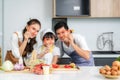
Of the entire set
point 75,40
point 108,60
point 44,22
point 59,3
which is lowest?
point 108,60

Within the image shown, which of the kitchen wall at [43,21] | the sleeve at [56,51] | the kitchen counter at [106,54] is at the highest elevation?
the kitchen wall at [43,21]

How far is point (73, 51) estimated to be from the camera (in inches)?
114

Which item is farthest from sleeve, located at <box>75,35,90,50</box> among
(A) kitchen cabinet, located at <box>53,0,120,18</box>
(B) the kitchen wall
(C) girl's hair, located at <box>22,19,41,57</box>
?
(B) the kitchen wall

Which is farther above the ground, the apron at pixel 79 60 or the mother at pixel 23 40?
the mother at pixel 23 40

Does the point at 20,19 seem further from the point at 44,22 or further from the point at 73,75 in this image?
the point at 73,75

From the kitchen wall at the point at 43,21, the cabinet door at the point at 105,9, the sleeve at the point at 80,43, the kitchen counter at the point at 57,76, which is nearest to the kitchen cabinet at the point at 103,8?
the cabinet door at the point at 105,9

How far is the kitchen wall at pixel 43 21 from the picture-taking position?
4309 millimetres

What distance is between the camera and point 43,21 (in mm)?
4328

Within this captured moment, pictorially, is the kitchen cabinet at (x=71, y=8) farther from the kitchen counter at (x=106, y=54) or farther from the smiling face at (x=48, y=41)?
the smiling face at (x=48, y=41)

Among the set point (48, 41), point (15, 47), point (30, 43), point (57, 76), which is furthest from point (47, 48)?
point (57, 76)

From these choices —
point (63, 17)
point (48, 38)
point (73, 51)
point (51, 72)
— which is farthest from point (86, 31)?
point (51, 72)

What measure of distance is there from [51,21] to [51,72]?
2.22 m

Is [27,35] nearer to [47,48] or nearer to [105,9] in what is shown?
[47,48]

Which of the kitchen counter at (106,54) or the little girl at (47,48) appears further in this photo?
the kitchen counter at (106,54)
